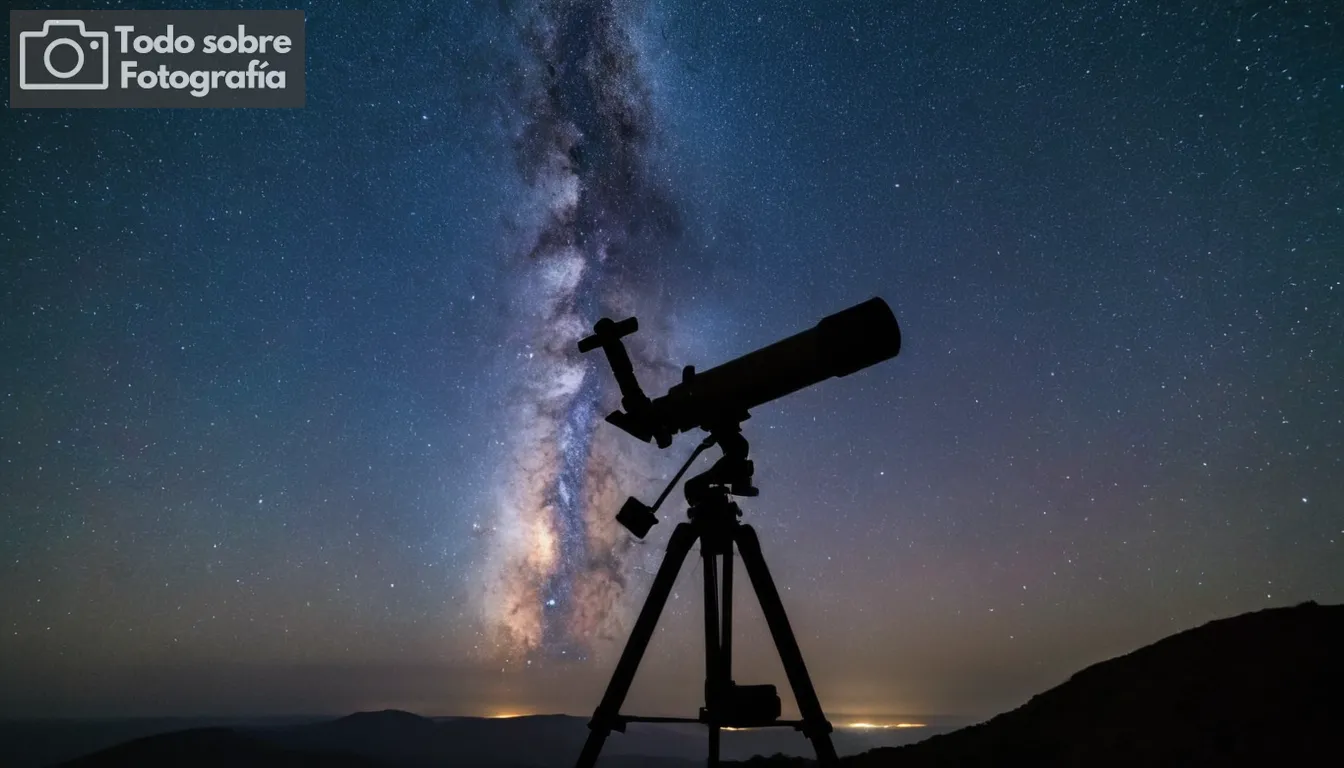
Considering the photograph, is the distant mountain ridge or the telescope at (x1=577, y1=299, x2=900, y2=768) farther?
the distant mountain ridge

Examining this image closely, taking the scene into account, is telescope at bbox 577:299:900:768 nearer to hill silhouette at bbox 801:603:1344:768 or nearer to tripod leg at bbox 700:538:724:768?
tripod leg at bbox 700:538:724:768

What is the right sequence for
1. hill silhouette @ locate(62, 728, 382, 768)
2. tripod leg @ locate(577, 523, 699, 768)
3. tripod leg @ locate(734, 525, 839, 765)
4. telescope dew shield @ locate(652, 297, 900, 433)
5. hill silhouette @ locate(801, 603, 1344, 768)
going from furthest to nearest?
hill silhouette @ locate(62, 728, 382, 768)
hill silhouette @ locate(801, 603, 1344, 768)
telescope dew shield @ locate(652, 297, 900, 433)
tripod leg @ locate(577, 523, 699, 768)
tripod leg @ locate(734, 525, 839, 765)

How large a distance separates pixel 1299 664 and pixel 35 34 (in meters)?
19.0

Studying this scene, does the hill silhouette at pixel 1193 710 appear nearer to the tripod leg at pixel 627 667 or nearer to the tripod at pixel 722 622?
the tripod at pixel 722 622

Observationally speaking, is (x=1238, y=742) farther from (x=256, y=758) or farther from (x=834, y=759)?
(x=256, y=758)

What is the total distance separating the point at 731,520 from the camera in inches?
172

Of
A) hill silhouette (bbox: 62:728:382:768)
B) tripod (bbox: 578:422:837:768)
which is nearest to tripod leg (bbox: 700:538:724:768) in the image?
tripod (bbox: 578:422:837:768)

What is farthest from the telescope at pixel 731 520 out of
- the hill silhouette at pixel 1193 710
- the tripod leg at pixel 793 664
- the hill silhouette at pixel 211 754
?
the hill silhouette at pixel 211 754

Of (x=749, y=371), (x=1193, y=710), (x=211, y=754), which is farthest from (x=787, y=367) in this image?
(x=211, y=754)

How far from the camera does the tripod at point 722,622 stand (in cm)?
395

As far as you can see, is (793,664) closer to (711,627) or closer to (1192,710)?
(711,627)

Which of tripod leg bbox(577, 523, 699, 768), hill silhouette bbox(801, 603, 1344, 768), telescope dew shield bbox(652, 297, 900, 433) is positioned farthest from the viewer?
hill silhouette bbox(801, 603, 1344, 768)

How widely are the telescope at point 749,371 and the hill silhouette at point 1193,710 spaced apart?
599 cm

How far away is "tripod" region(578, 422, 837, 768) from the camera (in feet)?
13.0
